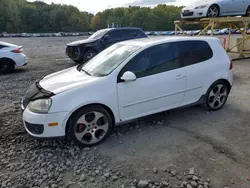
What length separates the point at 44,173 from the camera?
272 cm

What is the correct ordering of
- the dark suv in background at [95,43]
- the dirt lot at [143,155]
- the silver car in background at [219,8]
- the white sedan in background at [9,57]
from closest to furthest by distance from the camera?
the dirt lot at [143,155] < the white sedan in background at [9,57] < the silver car in background at [219,8] < the dark suv in background at [95,43]

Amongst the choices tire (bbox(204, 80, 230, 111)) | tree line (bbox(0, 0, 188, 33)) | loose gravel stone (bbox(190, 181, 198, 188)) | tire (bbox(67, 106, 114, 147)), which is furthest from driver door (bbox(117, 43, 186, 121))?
tree line (bbox(0, 0, 188, 33))

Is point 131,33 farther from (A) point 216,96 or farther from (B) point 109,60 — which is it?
(B) point 109,60

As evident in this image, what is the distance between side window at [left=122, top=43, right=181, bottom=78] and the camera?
3.41 meters

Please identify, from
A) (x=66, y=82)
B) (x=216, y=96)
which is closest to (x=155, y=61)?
(x=66, y=82)

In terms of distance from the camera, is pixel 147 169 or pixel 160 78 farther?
pixel 160 78

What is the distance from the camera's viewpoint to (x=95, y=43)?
1024 centimetres

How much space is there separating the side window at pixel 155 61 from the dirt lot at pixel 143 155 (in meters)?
1.06

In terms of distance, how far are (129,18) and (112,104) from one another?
95920mm

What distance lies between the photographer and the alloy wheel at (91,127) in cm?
313

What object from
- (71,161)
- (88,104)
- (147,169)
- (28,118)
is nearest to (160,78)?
(88,104)

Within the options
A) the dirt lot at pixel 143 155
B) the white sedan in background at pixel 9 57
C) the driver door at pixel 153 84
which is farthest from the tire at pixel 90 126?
the white sedan in background at pixel 9 57

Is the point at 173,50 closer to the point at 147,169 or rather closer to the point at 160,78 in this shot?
the point at 160,78

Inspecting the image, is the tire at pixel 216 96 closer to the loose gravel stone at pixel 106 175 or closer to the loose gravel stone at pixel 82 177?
the loose gravel stone at pixel 106 175
